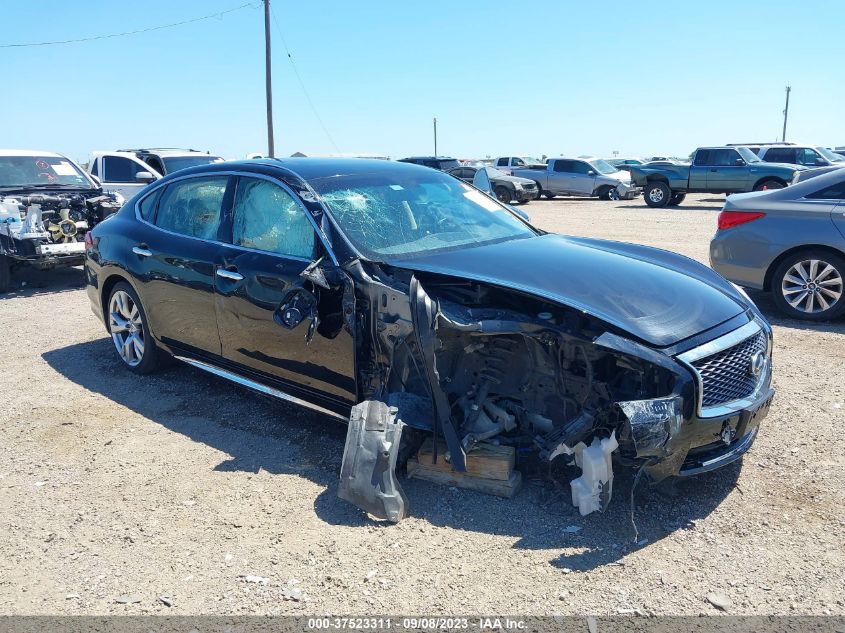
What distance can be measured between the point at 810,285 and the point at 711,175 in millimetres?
16118

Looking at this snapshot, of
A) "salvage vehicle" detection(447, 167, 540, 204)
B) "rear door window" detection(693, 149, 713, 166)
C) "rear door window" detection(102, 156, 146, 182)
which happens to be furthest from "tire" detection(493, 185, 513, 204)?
"rear door window" detection(102, 156, 146, 182)

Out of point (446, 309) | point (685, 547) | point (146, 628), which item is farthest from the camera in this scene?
point (446, 309)

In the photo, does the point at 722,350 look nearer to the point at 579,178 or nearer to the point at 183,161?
the point at 183,161

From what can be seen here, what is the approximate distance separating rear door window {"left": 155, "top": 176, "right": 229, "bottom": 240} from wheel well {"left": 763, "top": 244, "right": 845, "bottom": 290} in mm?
5382

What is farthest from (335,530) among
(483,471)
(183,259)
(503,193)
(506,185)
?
(503,193)

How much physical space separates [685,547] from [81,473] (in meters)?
3.33

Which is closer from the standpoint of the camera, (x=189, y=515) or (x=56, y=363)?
(x=189, y=515)

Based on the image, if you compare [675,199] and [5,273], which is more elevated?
[675,199]

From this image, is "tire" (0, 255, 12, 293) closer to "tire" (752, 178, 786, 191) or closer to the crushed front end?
the crushed front end

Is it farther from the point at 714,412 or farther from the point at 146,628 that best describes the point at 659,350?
the point at 146,628

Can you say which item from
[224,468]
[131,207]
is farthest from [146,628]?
[131,207]

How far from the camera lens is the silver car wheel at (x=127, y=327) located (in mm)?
5715

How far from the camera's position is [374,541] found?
11.0 ft

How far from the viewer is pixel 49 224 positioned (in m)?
9.84
